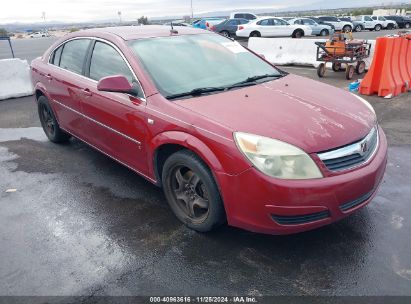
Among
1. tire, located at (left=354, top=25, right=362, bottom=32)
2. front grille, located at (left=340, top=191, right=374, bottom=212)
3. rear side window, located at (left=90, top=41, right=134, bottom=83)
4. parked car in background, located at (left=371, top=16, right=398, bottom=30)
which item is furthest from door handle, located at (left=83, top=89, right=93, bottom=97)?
parked car in background, located at (left=371, top=16, right=398, bottom=30)

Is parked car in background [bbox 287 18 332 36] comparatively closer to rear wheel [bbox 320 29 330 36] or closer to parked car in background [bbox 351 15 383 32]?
rear wheel [bbox 320 29 330 36]

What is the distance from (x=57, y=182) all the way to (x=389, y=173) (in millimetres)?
3833

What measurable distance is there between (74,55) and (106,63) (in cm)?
90

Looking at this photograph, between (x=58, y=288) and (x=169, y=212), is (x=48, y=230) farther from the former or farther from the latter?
(x=169, y=212)

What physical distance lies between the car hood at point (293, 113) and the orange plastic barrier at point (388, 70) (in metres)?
4.74

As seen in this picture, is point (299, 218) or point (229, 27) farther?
point (229, 27)

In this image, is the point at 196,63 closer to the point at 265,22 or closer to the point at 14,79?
the point at 14,79

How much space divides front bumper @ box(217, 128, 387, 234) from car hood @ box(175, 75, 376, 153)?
0.87 ft

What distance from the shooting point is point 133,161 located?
378 cm

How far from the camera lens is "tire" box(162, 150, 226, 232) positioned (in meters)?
2.95

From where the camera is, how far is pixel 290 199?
2.60 m

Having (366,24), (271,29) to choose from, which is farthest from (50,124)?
(366,24)

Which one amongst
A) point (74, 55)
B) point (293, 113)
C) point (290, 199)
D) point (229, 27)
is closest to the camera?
point (290, 199)

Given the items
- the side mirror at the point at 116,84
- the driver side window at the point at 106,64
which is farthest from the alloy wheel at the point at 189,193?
the driver side window at the point at 106,64
